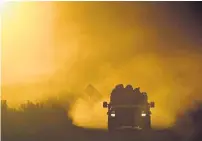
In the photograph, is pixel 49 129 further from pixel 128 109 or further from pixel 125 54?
pixel 125 54

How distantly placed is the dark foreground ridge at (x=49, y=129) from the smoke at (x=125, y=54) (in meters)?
0.05

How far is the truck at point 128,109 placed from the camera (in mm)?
1835

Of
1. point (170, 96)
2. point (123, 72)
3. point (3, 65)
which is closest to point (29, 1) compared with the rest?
point (3, 65)

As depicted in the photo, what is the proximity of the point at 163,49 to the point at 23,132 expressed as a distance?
0.88 metres

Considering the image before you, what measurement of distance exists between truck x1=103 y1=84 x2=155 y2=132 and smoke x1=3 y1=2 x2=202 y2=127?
3cm

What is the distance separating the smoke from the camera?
1.84m

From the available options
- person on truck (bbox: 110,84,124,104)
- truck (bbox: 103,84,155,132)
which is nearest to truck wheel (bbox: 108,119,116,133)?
truck (bbox: 103,84,155,132)

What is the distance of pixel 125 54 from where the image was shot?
1.86 meters

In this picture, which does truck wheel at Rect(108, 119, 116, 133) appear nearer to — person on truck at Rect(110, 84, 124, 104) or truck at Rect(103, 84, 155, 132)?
truck at Rect(103, 84, 155, 132)

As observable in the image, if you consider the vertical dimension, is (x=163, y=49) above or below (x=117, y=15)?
below

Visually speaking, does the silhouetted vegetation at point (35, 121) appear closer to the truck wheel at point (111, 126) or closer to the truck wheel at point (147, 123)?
the truck wheel at point (111, 126)

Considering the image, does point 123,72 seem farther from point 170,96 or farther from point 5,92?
point 5,92

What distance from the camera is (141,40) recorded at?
6.11 ft

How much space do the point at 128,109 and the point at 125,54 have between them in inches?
11.8
